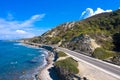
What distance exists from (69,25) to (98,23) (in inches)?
1480

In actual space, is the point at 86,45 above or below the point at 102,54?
above

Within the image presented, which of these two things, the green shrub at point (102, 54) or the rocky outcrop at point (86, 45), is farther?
the rocky outcrop at point (86, 45)

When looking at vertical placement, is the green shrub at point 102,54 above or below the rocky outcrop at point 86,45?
below

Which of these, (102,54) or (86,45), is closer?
(102,54)

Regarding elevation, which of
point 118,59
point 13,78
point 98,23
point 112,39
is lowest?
point 13,78

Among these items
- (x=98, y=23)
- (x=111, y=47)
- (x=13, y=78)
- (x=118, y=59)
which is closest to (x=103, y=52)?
(x=118, y=59)

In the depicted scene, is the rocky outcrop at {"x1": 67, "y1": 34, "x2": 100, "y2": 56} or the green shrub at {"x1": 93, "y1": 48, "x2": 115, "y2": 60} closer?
the green shrub at {"x1": 93, "y1": 48, "x2": 115, "y2": 60}


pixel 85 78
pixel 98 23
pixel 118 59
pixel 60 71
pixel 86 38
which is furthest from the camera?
pixel 98 23

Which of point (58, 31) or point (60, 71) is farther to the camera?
point (58, 31)

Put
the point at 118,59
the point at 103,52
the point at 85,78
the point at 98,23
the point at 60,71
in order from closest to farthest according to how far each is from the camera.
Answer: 1. the point at 85,78
2. the point at 60,71
3. the point at 118,59
4. the point at 103,52
5. the point at 98,23

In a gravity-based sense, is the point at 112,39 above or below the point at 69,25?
below

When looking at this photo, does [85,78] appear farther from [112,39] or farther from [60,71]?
[112,39]

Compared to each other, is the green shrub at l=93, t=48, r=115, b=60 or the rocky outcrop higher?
the rocky outcrop

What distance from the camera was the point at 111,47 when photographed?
75.7 metres
